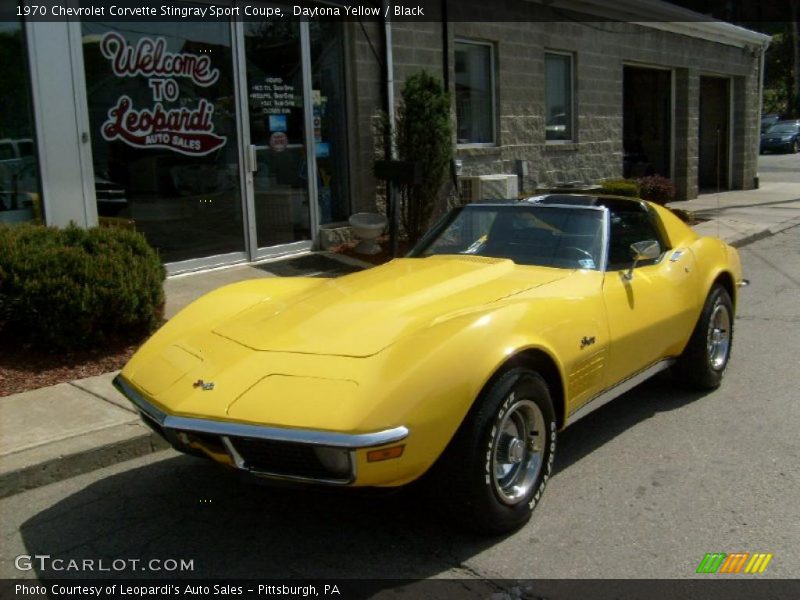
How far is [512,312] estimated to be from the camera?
3773 millimetres

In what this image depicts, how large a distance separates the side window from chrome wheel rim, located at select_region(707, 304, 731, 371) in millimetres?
710

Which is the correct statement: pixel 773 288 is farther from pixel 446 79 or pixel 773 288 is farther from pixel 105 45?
pixel 105 45

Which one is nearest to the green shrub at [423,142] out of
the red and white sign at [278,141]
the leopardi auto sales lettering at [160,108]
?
the red and white sign at [278,141]

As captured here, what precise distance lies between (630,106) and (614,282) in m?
16.7

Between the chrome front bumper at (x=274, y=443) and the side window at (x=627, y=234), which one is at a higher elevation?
the side window at (x=627, y=234)

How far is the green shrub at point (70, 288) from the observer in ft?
19.5

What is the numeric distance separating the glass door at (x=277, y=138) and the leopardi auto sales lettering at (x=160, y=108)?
0.50 meters

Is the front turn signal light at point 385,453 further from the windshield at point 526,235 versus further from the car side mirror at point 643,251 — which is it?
the car side mirror at point 643,251

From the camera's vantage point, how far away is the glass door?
9.45 metres

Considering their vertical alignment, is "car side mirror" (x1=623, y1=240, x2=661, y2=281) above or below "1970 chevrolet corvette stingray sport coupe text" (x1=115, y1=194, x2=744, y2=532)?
above

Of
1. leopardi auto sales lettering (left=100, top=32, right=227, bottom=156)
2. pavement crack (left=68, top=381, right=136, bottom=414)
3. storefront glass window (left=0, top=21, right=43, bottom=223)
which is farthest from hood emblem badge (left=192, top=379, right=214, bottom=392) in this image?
leopardi auto sales lettering (left=100, top=32, right=227, bottom=156)

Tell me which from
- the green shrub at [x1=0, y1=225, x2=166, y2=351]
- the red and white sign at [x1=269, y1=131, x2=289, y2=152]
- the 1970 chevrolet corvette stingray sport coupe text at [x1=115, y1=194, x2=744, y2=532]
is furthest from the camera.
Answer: the red and white sign at [x1=269, y1=131, x2=289, y2=152]

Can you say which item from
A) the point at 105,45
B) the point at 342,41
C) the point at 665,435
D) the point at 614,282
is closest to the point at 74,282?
the point at 105,45

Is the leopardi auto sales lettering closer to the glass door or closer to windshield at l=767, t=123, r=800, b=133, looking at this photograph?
the glass door
